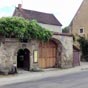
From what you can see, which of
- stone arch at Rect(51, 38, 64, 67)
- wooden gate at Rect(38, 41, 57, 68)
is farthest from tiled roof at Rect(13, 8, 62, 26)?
wooden gate at Rect(38, 41, 57, 68)

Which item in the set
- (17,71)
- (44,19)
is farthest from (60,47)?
(44,19)

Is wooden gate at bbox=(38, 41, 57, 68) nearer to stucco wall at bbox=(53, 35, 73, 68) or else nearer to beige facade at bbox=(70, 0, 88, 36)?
stucco wall at bbox=(53, 35, 73, 68)

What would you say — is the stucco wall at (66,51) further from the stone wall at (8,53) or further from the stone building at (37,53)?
the stone wall at (8,53)

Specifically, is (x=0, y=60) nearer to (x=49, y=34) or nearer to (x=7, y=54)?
(x=7, y=54)

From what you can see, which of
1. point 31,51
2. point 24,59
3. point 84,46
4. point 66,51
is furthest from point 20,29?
point 84,46

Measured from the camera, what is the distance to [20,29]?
2456 cm

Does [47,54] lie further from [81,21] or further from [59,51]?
[81,21]

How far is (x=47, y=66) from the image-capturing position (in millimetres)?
29234

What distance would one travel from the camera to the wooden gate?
28.4 m

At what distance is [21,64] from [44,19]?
59.4 ft

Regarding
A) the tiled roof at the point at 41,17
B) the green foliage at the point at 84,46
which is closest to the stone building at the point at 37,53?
the green foliage at the point at 84,46

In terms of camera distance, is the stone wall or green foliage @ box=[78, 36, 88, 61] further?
green foliage @ box=[78, 36, 88, 61]

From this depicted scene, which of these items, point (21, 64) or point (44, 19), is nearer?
point (21, 64)

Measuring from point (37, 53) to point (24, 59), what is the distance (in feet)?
4.20
